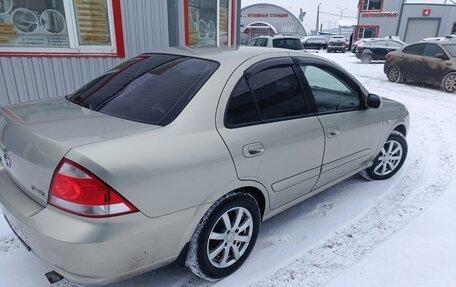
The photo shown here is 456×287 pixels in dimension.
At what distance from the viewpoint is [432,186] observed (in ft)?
12.9

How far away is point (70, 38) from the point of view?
17.5 ft

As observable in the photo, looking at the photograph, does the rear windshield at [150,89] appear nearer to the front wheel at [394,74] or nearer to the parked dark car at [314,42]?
the front wheel at [394,74]

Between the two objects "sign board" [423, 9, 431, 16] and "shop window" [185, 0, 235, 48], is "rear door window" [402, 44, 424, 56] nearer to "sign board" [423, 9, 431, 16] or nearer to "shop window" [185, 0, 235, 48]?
"shop window" [185, 0, 235, 48]

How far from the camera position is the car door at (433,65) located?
10305mm

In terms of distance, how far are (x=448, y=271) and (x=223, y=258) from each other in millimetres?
1736

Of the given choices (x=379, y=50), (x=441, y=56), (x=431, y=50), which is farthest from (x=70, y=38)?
(x=379, y=50)

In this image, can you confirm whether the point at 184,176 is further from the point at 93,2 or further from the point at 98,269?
the point at 93,2

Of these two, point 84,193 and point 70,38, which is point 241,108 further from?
point 70,38

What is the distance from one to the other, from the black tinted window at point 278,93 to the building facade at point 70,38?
2.78 meters

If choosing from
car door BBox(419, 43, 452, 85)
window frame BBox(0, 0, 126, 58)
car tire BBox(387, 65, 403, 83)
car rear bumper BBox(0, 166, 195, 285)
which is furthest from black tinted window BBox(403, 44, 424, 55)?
car rear bumper BBox(0, 166, 195, 285)

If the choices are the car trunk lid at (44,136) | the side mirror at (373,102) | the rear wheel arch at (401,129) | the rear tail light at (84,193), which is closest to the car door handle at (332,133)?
the side mirror at (373,102)

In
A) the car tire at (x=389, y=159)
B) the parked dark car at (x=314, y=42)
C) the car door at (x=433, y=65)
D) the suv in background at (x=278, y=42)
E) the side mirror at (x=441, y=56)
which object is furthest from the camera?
the parked dark car at (x=314, y=42)

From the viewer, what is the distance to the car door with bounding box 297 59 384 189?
2973 mm

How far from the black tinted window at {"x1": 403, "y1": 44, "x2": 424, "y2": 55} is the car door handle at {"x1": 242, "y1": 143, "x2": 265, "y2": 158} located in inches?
430
